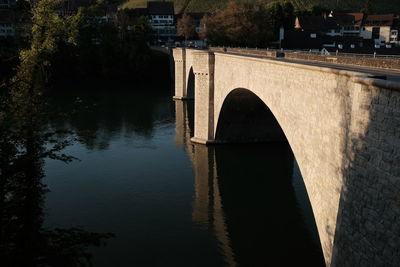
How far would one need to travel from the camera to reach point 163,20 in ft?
376

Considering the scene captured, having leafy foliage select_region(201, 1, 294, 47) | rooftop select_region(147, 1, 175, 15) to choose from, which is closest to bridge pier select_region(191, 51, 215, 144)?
leafy foliage select_region(201, 1, 294, 47)

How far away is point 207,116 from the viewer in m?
33.2

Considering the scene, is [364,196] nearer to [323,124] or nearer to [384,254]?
[384,254]

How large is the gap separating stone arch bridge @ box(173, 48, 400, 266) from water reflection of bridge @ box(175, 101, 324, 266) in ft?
14.6

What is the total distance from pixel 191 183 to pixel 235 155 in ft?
21.7

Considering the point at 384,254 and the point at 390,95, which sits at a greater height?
the point at 390,95

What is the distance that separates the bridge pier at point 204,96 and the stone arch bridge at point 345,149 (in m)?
11.7

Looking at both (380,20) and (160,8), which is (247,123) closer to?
(380,20)

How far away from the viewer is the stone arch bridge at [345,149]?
924cm

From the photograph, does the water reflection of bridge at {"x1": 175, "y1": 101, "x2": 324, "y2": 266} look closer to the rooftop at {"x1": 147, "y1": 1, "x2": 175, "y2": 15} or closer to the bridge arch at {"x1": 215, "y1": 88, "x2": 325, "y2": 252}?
the bridge arch at {"x1": 215, "y1": 88, "x2": 325, "y2": 252}

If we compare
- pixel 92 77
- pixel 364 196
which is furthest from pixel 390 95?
pixel 92 77

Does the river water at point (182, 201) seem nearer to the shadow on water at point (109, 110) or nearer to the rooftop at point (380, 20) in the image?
the shadow on water at point (109, 110)

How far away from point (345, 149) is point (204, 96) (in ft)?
73.4

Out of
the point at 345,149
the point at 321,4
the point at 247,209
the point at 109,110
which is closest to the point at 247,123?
the point at 247,209
